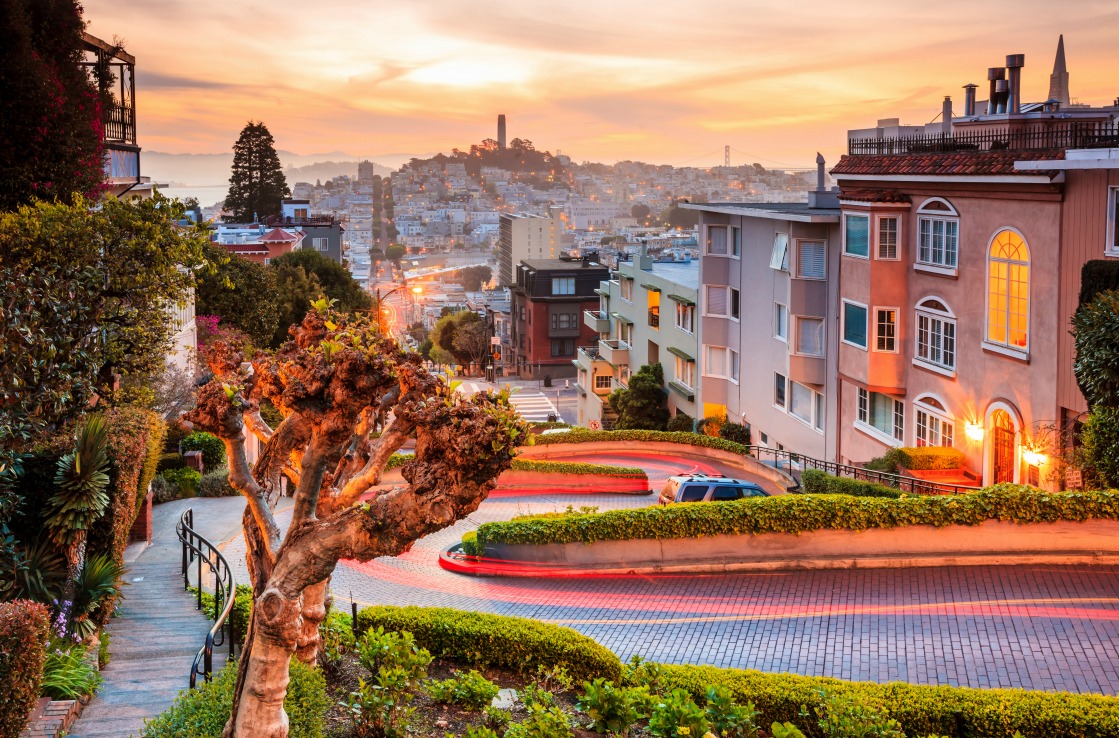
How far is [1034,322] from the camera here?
86.3 ft

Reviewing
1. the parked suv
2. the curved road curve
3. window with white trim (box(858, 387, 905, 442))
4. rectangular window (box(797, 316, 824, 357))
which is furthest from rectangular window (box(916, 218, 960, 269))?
the curved road curve

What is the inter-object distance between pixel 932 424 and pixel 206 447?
67.3 ft

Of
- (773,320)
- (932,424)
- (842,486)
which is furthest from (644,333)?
(842,486)

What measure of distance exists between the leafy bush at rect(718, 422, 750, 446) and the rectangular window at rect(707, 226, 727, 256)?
7.48 m

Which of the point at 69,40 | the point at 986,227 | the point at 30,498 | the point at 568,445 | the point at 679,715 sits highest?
the point at 69,40

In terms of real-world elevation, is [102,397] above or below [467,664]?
above

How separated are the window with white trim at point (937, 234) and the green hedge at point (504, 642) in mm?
19835

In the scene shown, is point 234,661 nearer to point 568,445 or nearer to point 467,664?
point 467,664

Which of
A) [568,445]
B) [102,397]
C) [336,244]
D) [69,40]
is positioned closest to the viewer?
[102,397]

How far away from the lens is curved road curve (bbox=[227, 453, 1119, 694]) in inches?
608

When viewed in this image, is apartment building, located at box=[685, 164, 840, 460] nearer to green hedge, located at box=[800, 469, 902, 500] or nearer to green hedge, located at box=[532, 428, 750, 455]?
green hedge, located at box=[532, 428, 750, 455]

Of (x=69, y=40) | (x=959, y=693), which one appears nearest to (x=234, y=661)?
(x=959, y=693)

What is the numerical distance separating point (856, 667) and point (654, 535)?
7.12m

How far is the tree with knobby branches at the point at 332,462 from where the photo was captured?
29.7 feet
